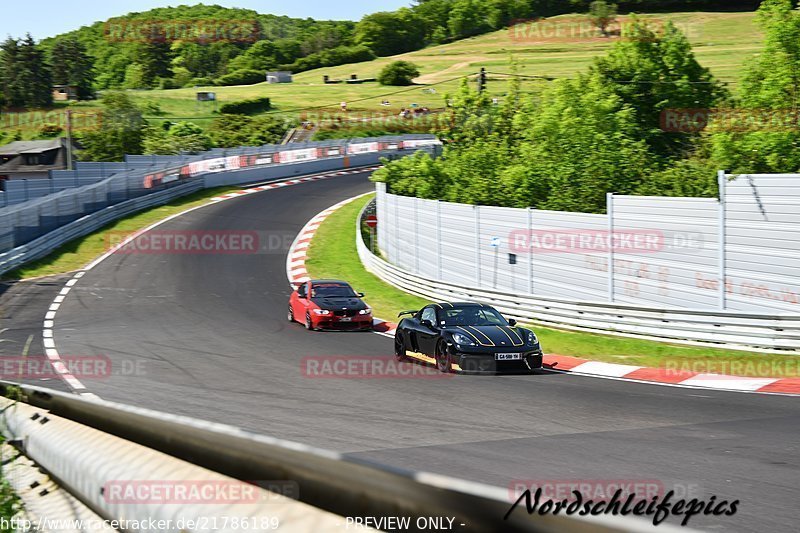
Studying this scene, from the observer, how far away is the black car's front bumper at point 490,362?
1639 centimetres

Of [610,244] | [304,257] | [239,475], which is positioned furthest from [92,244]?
[239,475]

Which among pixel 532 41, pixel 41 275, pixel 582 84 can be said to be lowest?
pixel 41 275

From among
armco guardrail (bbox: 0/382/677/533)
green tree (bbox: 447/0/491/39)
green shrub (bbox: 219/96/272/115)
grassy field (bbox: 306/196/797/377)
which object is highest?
green tree (bbox: 447/0/491/39)

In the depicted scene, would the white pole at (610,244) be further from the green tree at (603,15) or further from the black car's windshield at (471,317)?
the green tree at (603,15)

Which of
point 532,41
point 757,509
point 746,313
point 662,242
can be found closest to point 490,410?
point 757,509

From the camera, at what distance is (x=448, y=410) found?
13.1 metres

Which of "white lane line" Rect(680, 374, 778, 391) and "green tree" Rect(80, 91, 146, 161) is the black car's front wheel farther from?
"green tree" Rect(80, 91, 146, 161)

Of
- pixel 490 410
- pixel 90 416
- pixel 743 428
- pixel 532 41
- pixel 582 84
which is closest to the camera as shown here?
pixel 90 416

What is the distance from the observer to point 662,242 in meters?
20.3

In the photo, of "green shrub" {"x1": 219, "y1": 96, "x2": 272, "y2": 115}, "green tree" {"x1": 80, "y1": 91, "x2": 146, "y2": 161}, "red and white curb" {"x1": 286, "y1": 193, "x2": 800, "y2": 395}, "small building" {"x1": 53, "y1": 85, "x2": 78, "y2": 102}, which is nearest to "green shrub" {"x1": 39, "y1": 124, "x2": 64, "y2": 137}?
"green tree" {"x1": 80, "y1": 91, "x2": 146, "y2": 161}

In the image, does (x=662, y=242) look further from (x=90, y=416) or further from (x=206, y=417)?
(x=90, y=416)

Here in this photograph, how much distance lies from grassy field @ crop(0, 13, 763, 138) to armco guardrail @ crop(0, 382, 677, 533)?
89603mm

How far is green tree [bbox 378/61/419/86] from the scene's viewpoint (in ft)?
433

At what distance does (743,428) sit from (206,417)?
7.34 metres
